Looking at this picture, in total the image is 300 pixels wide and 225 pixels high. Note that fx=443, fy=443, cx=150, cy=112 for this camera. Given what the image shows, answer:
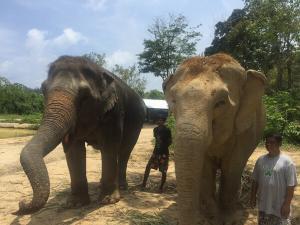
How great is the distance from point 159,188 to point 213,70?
139 inches

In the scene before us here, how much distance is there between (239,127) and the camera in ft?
18.2

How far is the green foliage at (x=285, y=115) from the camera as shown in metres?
16.0

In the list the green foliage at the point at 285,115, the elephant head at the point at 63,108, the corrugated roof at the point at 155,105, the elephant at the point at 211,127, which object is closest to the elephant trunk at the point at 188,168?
the elephant at the point at 211,127

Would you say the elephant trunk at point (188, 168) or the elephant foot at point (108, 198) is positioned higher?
the elephant trunk at point (188, 168)

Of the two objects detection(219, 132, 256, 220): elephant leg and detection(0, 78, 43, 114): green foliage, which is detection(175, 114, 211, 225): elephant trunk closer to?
detection(219, 132, 256, 220): elephant leg

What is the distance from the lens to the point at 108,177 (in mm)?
6852

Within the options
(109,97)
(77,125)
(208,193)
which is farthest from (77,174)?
(208,193)

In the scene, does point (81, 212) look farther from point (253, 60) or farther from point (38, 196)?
point (253, 60)

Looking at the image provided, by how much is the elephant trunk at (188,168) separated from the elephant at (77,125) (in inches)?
54.1

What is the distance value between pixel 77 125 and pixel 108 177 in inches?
46.6

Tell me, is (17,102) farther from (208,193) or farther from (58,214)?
(208,193)

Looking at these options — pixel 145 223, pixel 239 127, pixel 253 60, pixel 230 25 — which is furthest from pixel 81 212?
pixel 230 25

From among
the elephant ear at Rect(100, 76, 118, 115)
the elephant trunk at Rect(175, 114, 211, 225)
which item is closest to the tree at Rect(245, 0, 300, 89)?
the elephant ear at Rect(100, 76, 118, 115)

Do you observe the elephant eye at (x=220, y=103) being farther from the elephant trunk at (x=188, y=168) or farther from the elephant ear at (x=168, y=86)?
the elephant trunk at (x=188, y=168)
